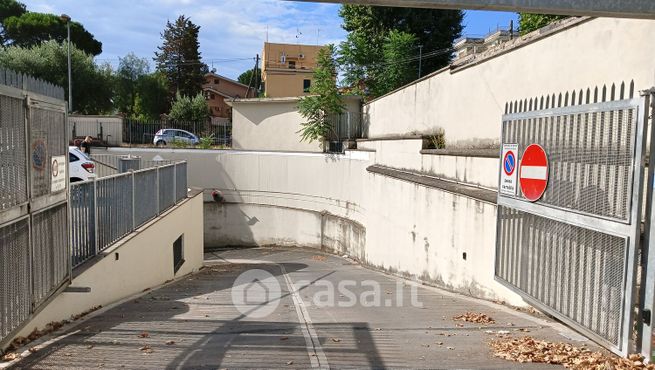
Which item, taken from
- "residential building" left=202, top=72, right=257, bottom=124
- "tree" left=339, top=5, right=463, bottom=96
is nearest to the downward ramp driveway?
"tree" left=339, top=5, right=463, bottom=96

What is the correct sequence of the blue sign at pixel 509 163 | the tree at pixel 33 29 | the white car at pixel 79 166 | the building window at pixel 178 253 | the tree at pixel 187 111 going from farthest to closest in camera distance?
the tree at pixel 33 29
the tree at pixel 187 111
the white car at pixel 79 166
the building window at pixel 178 253
the blue sign at pixel 509 163

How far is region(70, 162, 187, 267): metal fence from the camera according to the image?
21.9ft

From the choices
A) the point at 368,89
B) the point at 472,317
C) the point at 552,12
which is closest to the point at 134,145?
the point at 368,89

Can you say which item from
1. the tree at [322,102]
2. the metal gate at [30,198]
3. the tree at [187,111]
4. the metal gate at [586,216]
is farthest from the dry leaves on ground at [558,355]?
the tree at [187,111]

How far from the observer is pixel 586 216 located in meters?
4.43

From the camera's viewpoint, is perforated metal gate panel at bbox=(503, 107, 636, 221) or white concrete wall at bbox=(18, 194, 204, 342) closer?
perforated metal gate panel at bbox=(503, 107, 636, 221)

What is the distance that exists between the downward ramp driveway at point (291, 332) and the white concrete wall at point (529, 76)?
9.93ft

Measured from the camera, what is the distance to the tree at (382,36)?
95.5 ft

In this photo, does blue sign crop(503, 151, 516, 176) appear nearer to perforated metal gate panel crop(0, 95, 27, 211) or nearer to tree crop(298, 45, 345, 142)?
perforated metal gate panel crop(0, 95, 27, 211)

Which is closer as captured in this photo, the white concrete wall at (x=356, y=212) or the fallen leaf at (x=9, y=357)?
the fallen leaf at (x=9, y=357)

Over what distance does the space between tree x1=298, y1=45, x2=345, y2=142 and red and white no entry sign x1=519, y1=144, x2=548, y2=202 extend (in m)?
17.3

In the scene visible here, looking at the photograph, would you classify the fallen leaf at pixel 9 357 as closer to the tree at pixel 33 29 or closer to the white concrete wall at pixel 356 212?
the white concrete wall at pixel 356 212

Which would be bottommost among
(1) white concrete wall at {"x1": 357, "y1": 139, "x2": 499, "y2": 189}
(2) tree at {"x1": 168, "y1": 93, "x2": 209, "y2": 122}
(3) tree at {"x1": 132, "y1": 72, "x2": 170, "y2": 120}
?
(1) white concrete wall at {"x1": 357, "y1": 139, "x2": 499, "y2": 189}

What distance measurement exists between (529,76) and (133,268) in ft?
23.5
